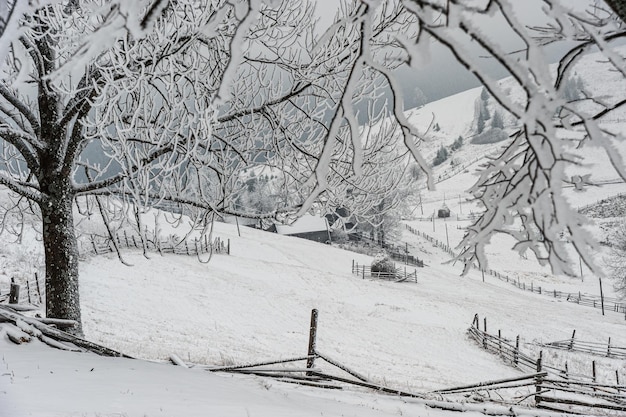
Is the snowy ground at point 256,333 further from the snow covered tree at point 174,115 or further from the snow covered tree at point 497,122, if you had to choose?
the snow covered tree at point 497,122

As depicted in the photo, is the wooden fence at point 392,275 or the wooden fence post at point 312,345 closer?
the wooden fence post at point 312,345

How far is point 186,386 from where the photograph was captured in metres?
4.05

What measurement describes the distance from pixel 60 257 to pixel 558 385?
872 centimetres

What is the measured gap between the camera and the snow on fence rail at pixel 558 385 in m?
7.14

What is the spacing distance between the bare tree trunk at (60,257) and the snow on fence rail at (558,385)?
7.18 meters

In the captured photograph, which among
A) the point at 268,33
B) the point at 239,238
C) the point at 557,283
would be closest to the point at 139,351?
the point at 268,33

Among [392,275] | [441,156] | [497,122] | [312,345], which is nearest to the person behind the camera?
[312,345]

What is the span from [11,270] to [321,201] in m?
15.7

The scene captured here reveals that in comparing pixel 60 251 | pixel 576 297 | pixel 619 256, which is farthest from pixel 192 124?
pixel 576 297

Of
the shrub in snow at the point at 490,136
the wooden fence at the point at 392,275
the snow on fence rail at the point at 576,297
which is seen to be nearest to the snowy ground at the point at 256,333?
the wooden fence at the point at 392,275

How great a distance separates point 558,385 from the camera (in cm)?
795

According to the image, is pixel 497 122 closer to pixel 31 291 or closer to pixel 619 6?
pixel 31 291

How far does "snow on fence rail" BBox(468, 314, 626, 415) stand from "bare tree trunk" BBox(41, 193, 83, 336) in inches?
283

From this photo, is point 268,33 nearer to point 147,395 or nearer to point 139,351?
point 147,395
